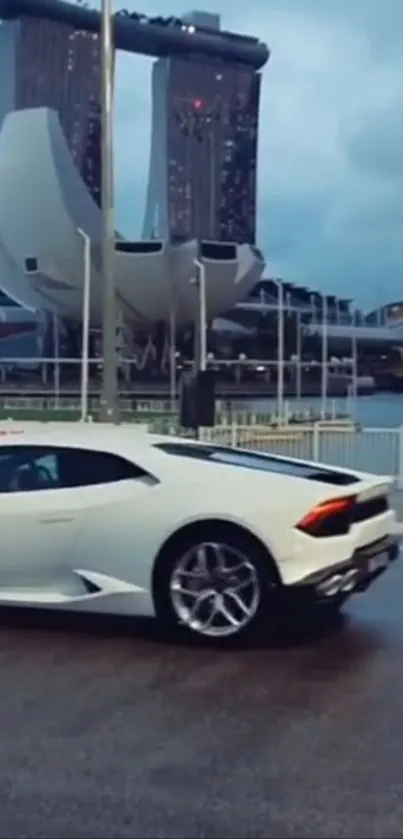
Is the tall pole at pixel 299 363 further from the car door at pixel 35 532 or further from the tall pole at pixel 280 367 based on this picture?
the car door at pixel 35 532

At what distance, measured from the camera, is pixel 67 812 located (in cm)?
431

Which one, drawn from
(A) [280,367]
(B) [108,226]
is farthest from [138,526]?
(A) [280,367]

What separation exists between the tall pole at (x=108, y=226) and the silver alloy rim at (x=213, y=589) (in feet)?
35.0

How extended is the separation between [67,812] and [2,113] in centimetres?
12429

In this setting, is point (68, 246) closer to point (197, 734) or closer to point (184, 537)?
point (184, 537)

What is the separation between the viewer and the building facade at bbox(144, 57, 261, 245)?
118375mm

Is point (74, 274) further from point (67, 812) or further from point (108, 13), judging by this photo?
point (67, 812)

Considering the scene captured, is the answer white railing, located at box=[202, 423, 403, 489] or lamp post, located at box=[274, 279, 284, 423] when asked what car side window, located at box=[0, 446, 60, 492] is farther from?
lamp post, located at box=[274, 279, 284, 423]

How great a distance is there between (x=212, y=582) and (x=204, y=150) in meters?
119

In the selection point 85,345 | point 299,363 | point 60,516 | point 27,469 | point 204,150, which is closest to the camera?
point 60,516

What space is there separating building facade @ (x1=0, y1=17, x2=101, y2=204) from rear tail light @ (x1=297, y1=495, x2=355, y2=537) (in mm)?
115444

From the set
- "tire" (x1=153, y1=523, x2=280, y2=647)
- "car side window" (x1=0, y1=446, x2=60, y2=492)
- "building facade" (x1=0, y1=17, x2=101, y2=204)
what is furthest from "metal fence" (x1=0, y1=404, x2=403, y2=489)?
"building facade" (x1=0, y1=17, x2=101, y2=204)

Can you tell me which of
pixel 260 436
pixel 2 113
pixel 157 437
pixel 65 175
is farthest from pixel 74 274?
pixel 157 437

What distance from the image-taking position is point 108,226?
58.5 feet
